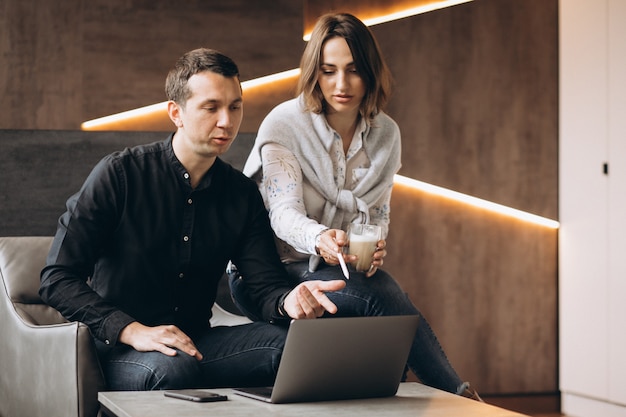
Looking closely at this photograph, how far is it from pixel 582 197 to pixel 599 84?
0.56m

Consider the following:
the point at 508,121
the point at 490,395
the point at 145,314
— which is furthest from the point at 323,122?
the point at 490,395

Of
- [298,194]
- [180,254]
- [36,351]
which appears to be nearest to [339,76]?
[298,194]

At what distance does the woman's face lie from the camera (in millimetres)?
2725

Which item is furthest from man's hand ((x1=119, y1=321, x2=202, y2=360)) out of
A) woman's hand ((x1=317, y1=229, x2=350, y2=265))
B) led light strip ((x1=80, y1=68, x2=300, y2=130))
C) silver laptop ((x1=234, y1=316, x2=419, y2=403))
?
led light strip ((x1=80, y1=68, x2=300, y2=130))

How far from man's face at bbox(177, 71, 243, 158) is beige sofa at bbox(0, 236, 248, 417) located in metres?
0.60

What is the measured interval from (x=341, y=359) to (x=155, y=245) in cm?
81

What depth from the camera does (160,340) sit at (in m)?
2.21

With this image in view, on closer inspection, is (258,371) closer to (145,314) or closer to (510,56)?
(145,314)

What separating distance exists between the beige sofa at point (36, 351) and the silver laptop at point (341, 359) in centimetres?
51

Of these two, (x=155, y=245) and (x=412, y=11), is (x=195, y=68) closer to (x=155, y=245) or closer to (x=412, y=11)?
(x=155, y=245)

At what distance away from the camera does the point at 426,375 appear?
2.44 meters

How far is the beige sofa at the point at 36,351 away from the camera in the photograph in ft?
7.44

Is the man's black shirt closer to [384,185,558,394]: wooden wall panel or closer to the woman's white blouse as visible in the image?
the woman's white blouse

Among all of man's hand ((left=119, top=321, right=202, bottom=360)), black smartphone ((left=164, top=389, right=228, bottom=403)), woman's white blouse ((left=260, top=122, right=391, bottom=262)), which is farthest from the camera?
woman's white blouse ((left=260, top=122, right=391, bottom=262))
